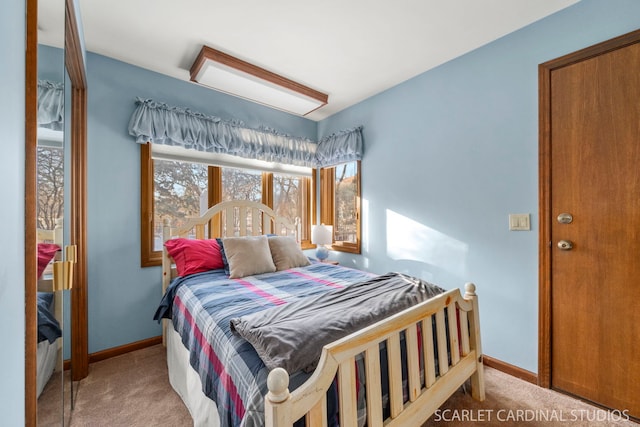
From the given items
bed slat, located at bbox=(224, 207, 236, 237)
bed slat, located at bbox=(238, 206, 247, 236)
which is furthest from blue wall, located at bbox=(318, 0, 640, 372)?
bed slat, located at bbox=(224, 207, 236, 237)

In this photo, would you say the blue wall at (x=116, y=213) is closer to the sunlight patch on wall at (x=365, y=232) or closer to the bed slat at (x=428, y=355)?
the sunlight patch on wall at (x=365, y=232)

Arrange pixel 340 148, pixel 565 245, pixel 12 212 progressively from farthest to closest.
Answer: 1. pixel 340 148
2. pixel 565 245
3. pixel 12 212

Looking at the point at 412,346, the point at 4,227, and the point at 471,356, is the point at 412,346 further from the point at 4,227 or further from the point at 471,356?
the point at 4,227

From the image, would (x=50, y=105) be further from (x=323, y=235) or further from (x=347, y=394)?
(x=323, y=235)

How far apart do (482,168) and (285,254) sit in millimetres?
1806

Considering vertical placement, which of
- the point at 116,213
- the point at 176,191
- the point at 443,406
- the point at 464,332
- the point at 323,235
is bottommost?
the point at 443,406

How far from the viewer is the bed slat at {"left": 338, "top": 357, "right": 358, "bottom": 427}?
900 millimetres

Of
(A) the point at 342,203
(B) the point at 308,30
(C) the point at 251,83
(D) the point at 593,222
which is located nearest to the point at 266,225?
(A) the point at 342,203

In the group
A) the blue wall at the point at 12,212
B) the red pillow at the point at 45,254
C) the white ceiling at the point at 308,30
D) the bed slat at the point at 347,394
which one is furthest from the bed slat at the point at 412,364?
the white ceiling at the point at 308,30

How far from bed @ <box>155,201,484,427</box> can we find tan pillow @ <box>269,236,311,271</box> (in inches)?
9.9

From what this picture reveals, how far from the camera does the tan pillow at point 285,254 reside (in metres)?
2.45

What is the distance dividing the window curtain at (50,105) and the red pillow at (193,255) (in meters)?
1.23

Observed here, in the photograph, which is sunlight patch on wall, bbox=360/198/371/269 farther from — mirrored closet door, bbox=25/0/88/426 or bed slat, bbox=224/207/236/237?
mirrored closet door, bbox=25/0/88/426

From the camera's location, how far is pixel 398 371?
110cm
